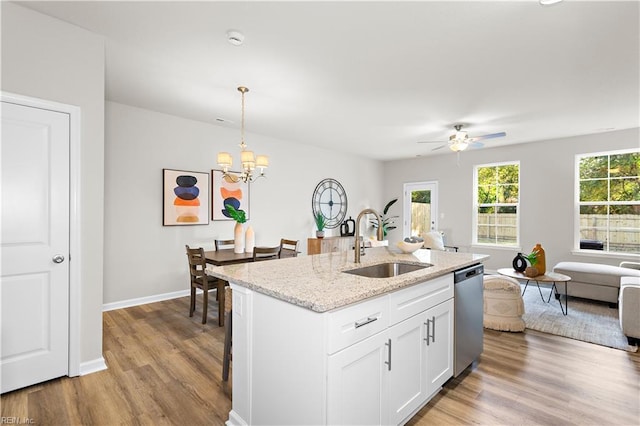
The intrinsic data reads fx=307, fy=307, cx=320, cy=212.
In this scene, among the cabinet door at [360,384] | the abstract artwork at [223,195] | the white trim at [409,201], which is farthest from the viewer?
the white trim at [409,201]

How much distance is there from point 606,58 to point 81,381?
506 cm

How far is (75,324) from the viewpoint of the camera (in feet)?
7.87

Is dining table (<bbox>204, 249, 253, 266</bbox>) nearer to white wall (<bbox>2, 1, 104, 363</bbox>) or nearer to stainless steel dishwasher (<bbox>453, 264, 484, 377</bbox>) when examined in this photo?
white wall (<bbox>2, 1, 104, 363</bbox>)

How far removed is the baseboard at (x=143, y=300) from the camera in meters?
3.98

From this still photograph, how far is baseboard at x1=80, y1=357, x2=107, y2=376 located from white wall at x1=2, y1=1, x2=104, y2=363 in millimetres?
30

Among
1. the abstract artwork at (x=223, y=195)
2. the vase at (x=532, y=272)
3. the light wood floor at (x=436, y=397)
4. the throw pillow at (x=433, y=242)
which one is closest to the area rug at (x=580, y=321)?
the light wood floor at (x=436, y=397)

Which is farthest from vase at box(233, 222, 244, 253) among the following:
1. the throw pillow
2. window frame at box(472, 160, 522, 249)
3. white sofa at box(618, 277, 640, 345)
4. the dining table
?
window frame at box(472, 160, 522, 249)

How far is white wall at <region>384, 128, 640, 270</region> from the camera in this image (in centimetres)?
538

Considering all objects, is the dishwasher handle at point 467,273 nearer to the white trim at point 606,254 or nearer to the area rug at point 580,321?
the area rug at point 580,321

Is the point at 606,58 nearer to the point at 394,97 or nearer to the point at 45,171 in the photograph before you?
the point at 394,97

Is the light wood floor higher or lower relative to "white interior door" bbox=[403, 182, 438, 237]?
lower

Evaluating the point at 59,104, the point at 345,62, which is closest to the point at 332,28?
the point at 345,62

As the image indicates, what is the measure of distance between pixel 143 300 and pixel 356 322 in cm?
388

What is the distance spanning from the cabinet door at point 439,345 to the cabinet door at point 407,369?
2.8 inches
